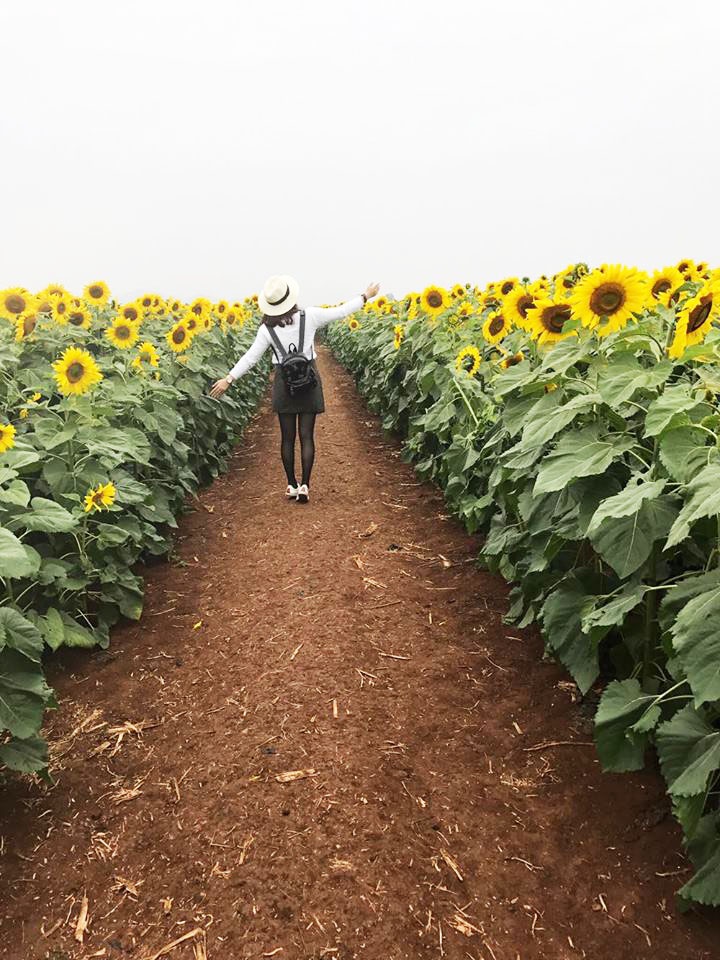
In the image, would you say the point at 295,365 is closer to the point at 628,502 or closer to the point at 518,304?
the point at 518,304

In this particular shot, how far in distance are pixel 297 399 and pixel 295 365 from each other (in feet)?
1.22

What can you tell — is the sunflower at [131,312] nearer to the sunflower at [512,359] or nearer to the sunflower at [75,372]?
the sunflower at [75,372]

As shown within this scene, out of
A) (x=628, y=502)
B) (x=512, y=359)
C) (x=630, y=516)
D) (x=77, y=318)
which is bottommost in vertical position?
(x=630, y=516)

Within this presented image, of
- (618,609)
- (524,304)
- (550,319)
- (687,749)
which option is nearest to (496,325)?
(524,304)

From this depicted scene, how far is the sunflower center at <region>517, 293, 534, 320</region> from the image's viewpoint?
3.92m

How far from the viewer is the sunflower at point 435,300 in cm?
677

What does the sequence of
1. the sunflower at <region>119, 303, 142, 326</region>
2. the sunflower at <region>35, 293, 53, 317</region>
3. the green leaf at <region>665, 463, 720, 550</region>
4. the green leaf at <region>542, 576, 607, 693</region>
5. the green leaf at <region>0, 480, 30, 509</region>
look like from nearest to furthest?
1. the green leaf at <region>665, 463, 720, 550</region>
2. the green leaf at <region>542, 576, 607, 693</region>
3. the green leaf at <region>0, 480, 30, 509</region>
4. the sunflower at <region>35, 293, 53, 317</region>
5. the sunflower at <region>119, 303, 142, 326</region>

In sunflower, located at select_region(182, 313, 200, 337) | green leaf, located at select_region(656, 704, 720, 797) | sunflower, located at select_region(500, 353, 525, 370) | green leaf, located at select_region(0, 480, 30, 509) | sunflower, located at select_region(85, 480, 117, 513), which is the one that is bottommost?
green leaf, located at select_region(656, 704, 720, 797)

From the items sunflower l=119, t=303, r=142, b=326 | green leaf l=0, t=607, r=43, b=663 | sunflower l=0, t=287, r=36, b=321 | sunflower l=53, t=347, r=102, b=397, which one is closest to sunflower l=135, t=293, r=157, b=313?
sunflower l=119, t=303, r=142, b=326

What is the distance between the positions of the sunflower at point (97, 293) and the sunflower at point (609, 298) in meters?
5.96

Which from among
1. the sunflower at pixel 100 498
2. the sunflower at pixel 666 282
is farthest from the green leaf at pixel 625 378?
the sunflower at pixel 100 498

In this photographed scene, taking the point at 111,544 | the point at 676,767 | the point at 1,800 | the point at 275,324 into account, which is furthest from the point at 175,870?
the point at 275,324

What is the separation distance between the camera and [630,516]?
245 centimetres

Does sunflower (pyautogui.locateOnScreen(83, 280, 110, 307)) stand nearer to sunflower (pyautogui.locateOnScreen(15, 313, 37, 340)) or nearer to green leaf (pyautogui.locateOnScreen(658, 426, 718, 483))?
sunflower (pyautogui.locateOnScreen(15, 313, 37, 340))
